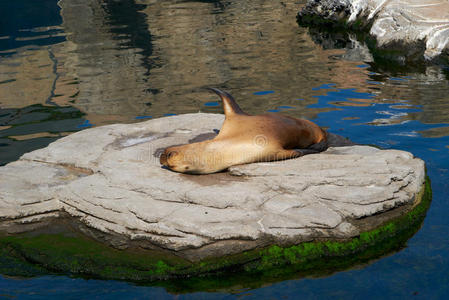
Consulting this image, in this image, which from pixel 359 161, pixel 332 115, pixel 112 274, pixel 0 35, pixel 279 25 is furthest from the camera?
pixel 0 35

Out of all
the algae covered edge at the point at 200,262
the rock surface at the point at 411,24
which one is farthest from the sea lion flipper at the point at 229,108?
the rock surface at the point at 411,24

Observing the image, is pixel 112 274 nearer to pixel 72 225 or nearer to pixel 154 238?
pixel 154 238

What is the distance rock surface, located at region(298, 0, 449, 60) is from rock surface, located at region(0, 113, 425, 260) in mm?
6503

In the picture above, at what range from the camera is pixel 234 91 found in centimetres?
1022

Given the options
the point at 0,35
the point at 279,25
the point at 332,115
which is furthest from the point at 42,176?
the point at 0,35

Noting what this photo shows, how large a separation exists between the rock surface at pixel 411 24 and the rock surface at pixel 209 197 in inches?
256

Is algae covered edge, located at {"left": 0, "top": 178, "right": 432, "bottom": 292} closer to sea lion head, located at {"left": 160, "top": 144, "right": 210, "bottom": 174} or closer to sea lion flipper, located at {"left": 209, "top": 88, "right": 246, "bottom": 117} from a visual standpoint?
sea lion head, located at {"left": 160, "top": 144, "right": 210, "bottom": 174}

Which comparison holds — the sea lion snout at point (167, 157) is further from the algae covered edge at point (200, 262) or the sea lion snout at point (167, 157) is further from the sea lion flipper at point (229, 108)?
the algae covered edge at point (200, 262)

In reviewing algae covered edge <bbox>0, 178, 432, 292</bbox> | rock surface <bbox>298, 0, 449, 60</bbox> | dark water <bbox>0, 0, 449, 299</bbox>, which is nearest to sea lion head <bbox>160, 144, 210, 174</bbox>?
algae covered edge <bbox>0, 178, 432, 292</bbox>

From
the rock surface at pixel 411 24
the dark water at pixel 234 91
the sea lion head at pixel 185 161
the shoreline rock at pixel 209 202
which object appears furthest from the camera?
the rock surface at pixel 411 24

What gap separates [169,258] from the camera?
4.61m

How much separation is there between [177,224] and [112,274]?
2.24 ft

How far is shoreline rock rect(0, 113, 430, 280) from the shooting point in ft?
15.2

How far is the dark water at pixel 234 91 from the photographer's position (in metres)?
4.43
